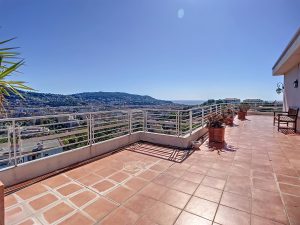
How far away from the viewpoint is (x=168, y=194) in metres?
2.22

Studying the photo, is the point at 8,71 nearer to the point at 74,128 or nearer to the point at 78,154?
the point at 74,128

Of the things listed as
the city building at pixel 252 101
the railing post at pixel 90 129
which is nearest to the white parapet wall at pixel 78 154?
the railing post at pixel 90 129

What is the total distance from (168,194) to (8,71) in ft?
6.95

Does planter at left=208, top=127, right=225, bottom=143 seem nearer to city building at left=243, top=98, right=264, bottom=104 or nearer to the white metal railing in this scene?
the white metal railing

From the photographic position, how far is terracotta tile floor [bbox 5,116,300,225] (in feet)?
5.80

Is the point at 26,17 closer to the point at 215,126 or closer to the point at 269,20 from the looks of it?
the point at 215,126

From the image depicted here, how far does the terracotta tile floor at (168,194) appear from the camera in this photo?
1767 mm

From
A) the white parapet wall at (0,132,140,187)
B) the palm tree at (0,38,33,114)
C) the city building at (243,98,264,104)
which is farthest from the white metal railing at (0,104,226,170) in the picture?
the city building at (243,98,264,104)

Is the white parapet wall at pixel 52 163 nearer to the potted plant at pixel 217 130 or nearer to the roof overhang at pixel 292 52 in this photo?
the potted plant at pixel 217 130

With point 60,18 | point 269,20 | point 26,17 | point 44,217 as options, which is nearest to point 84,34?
point 60,18

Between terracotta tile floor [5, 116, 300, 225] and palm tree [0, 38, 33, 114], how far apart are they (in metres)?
1.21

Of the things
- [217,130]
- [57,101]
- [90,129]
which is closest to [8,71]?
[90,129]

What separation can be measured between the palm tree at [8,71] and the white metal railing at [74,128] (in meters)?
1.08

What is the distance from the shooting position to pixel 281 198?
2.10 metres
